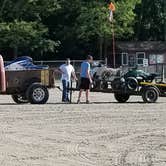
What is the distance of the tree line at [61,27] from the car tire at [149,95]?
116ft

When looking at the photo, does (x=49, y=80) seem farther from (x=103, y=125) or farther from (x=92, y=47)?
(x=92, y=47)

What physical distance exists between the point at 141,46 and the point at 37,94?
45977 mm

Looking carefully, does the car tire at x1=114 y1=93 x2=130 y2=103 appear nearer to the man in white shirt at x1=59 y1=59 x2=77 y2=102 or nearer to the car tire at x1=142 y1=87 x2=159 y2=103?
the car tire at x1=142 y1=87 x2=159 y2=103

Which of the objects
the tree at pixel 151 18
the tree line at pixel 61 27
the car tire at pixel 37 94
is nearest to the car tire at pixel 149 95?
the car tire at pixel 37 94

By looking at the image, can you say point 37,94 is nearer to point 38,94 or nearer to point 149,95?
point 38,94

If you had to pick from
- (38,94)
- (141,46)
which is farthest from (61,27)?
(38,94)

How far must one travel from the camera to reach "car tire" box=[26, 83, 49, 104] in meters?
22.9

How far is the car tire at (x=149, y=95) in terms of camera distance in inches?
945

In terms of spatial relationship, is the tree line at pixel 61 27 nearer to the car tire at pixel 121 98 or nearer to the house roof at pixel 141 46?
the house roof at pixel 141 46

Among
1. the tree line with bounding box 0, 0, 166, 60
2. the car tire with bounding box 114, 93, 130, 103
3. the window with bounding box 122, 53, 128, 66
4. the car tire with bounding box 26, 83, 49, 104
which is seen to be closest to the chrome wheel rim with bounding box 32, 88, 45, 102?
the car tire with bounding box 26, 83, 49, 104

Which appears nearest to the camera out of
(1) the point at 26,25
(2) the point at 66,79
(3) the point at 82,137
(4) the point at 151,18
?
(3) the point at 82,137

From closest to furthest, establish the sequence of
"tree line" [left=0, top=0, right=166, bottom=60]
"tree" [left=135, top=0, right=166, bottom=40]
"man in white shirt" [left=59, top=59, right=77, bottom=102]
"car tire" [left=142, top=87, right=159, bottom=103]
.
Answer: "car tire" [left=142, top=87, right=159, bottom=103] → "man in white shirt" [left=59, top=59, right=77, bottom=102] → "tree line" [left=0, top=0, right=166, bottom=60] → "tree" [left=135, top=0, right=166, bottom=40]

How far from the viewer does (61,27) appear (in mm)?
64125

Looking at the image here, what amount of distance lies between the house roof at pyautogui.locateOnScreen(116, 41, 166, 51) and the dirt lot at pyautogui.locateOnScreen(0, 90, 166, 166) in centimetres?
4776
